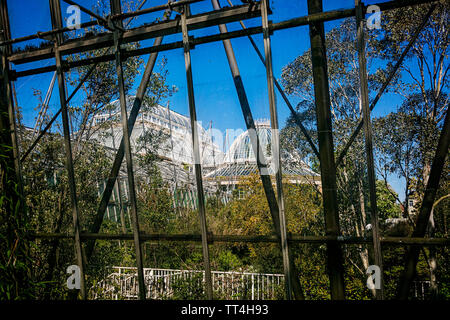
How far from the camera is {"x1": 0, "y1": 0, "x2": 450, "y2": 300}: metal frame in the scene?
2479 millimetres

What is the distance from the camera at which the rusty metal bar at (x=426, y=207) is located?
93.7 inches

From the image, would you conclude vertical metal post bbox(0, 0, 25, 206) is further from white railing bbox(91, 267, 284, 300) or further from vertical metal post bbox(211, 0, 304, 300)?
vertical metal post bbox(211, 0, 304, 300)

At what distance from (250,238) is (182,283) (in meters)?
0.77

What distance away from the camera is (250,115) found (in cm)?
283

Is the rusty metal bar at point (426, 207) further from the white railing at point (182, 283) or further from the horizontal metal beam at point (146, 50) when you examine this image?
the horizontal metal beam at point (146, 50)

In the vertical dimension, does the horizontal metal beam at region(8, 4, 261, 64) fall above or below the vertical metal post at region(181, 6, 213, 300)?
above

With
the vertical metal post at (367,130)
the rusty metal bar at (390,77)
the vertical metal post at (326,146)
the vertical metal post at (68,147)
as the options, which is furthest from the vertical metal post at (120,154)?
the rusty metal bar at (390,77)

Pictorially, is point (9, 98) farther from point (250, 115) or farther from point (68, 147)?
point (250, 115)

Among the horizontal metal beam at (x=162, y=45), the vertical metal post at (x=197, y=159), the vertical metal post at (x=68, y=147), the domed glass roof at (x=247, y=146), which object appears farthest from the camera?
the vertical metal post at (x=68, y=147)

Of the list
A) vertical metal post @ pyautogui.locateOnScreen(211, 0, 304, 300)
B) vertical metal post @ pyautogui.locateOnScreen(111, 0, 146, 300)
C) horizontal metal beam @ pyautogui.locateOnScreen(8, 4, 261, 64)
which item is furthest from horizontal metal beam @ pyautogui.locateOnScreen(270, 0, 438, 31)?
vertical metal post @ pyautogui.locateOnScreen(111, 0, 146, 300)

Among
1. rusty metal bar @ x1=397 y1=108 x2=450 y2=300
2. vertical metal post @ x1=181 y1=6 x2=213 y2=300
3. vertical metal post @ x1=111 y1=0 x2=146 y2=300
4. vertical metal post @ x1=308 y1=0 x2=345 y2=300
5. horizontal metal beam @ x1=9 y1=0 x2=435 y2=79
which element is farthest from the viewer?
vertical metal post @ x1=111 y1=0 x2=146 y2=300

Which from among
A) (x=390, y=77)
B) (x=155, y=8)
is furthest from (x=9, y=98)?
(x=390, y=77)

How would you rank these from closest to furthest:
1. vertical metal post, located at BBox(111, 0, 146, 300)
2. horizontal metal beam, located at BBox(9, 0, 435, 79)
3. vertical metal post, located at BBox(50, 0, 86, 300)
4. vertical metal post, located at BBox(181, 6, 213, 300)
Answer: horizontal metal beam, located at BBox(9, 0, 435, 79), vertical metal post, located at BBox(181, 6, 213, 300), vertical metal post, located at BBox(111, 0, 146, 300), vertical metal post, located at BBox(50, 0, 86, 300)

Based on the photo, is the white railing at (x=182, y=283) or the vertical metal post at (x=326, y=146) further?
the white railing at (x=182, y=283)
